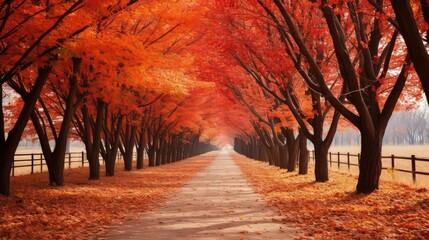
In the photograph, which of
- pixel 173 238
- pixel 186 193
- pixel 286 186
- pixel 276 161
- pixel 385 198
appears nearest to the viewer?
pixel 173 238

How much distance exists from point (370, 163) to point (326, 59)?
20.0 feet

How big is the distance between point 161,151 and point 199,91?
10078 mm

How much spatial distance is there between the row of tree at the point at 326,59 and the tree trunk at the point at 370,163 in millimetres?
28

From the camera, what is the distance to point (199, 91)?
31297mm

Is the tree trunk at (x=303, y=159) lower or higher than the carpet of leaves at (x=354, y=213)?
higher

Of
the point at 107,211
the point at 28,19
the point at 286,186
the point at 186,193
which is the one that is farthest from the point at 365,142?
the point at 28,19

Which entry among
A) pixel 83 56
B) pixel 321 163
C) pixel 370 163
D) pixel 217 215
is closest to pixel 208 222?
pixel 217 215

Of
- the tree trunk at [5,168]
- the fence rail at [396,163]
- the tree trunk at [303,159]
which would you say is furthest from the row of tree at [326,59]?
the tree trunk at [5,168]

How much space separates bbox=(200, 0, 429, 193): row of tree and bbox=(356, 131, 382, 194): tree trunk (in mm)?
28

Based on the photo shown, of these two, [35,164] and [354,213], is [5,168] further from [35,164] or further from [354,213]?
[35,164]

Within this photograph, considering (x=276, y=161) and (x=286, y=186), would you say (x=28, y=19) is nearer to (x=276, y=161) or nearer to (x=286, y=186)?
(x=286, y=186)

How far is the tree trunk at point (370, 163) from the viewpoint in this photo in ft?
39.1

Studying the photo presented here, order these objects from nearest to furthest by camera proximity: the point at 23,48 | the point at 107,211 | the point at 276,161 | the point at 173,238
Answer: the point at 173,238, the point at 107,211, the point at 23,48, the point at 276,161

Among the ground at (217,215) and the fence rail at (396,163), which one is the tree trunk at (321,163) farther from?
the ground at (217,215)
